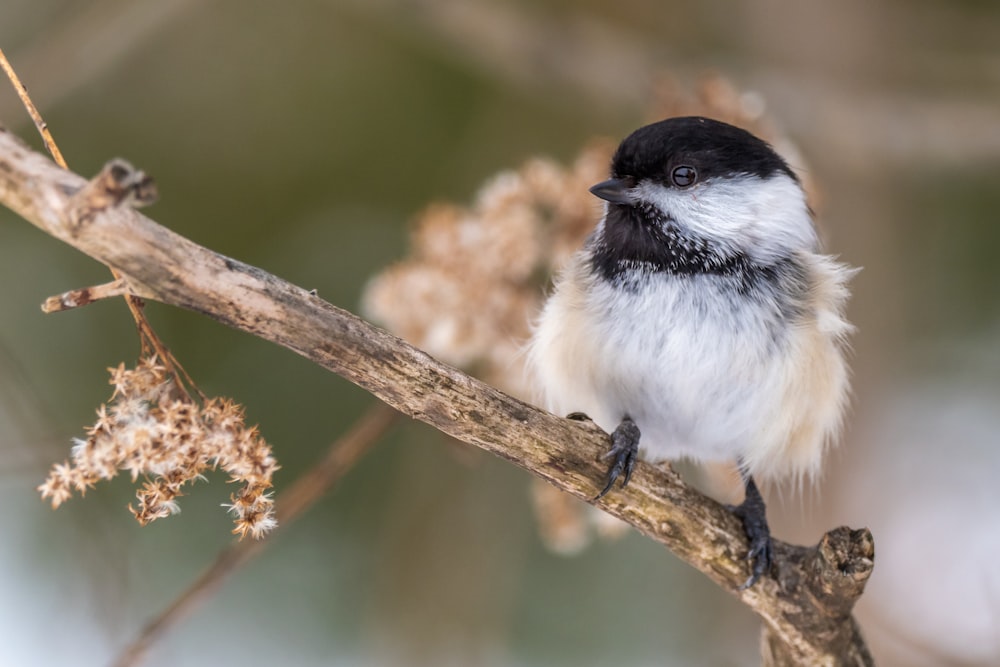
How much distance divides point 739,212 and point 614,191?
245 mm

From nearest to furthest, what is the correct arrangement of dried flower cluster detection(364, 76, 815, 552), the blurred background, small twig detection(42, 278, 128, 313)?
1. small twig detection(42, 278, 128, 313)
2. dried flower cluster detection(364, 76, 815, 552)
3. the blurred background

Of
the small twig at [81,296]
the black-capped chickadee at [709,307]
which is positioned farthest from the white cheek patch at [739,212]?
the small twig at [81,296]

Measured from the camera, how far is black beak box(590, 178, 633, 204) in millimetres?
1733

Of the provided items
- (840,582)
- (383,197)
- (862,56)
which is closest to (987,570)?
(840,582)

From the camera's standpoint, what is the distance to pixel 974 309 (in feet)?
10.4

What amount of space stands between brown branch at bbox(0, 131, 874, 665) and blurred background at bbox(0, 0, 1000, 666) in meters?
0.95

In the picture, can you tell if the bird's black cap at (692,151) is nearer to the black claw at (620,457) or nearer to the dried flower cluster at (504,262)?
the dried flower cluster at (504,262)

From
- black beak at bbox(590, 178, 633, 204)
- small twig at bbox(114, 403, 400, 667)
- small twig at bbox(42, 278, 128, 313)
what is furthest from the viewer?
black beak at bbox(590, 178, 633, 204)

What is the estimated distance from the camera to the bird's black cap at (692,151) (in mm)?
1760

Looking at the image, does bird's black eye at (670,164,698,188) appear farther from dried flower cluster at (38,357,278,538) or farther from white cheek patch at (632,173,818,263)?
dried flower cluster at (38,357,278,538)

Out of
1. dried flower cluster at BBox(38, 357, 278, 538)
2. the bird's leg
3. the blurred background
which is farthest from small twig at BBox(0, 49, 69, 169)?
the blurred background

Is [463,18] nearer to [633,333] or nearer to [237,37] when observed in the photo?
[237,37]

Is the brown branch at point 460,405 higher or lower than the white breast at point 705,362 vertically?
lower

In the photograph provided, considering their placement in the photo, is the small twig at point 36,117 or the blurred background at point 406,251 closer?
the small twig at point 36,117
